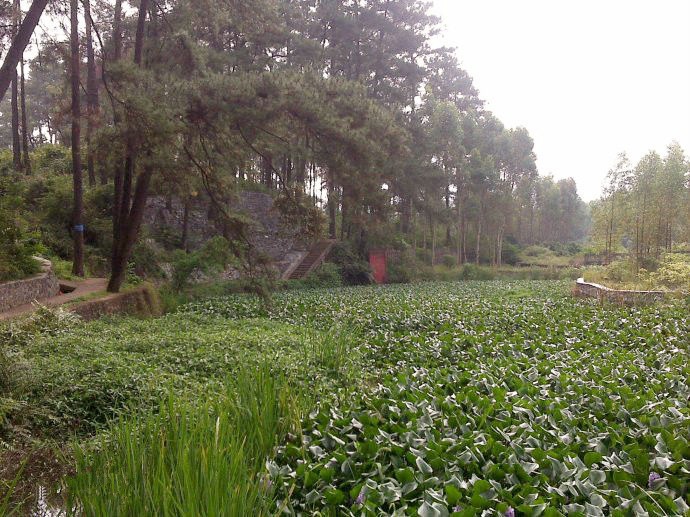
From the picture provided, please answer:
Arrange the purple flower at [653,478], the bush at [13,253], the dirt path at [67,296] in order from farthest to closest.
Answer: the bush at [13,253] → the dirt path at [67,296] → the purple flower at [653,478]

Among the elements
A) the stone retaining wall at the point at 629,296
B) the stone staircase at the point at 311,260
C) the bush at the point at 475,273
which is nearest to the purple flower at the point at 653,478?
the stone retaining wall at the point at 629,296

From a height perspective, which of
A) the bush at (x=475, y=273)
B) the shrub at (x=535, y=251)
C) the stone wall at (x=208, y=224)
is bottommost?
the bush at (x=475, y=273)

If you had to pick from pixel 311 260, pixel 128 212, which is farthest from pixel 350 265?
pixel 128 212

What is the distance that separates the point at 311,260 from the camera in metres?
24.2

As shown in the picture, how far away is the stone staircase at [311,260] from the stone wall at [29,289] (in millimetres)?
11740

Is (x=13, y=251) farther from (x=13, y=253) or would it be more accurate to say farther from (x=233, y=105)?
(x=233, y=105)

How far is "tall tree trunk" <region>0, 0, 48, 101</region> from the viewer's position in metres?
6.61

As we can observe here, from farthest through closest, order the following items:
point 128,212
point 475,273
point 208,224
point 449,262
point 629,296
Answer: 1. point 449,262
2. point 475,273
3. point 208,224
4. point 128,212
5. point 629,296

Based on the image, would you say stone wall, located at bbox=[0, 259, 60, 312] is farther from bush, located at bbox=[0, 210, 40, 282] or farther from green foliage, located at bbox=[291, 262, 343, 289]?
green foliage, located at bbox=[291, 262, 343, 289]

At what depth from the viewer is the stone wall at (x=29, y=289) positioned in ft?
31.2

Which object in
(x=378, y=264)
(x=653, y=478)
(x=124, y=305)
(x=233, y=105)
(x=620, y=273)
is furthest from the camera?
(x=378, y=264)

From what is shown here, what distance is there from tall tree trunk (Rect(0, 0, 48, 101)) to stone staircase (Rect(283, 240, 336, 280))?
1626 cm

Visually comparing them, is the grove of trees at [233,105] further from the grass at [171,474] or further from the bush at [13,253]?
the grass at [171,474]

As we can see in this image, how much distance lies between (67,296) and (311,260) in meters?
13.7
